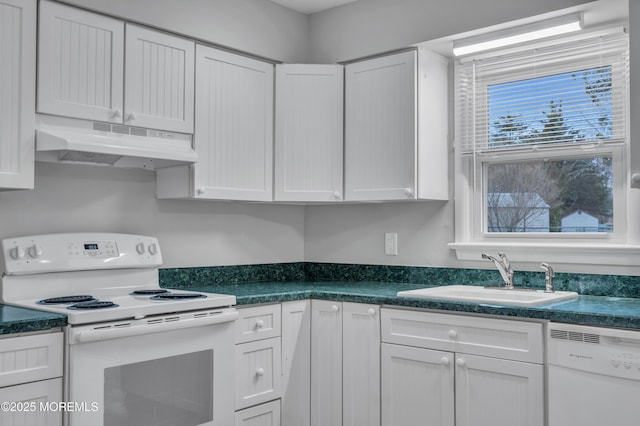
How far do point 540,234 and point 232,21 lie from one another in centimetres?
198

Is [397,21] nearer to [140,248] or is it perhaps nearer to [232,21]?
[232,21]

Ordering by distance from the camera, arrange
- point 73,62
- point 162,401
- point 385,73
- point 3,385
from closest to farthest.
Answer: point 3,385 < point 162,401 < point 73,62 < point 385,73

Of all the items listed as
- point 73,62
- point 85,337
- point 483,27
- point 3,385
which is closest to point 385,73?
point 483,27

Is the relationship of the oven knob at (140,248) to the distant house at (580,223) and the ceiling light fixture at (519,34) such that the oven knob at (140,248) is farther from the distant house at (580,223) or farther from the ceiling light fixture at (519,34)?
the distant house at (580,223)

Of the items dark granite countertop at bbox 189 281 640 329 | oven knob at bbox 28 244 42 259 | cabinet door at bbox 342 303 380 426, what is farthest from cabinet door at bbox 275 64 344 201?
oven knob at bbox 28 244 42 259

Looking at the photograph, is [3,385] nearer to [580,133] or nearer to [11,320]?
[11,320]

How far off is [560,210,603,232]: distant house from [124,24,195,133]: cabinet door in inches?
75.7

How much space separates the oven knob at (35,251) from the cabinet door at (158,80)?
2.23ft

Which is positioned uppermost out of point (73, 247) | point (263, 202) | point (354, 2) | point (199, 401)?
point (354, 2)

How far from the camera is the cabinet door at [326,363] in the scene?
3041 mm

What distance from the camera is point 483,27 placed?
3059mm

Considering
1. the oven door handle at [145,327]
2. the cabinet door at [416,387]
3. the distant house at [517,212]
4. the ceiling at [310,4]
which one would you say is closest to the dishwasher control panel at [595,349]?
the cabinet door at [416,387]

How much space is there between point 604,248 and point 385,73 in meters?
1.42

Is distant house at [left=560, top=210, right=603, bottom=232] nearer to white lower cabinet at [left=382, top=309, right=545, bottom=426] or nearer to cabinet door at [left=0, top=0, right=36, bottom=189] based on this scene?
white lower cabinet at [left=382, top=309, right=545, bottom=426]
